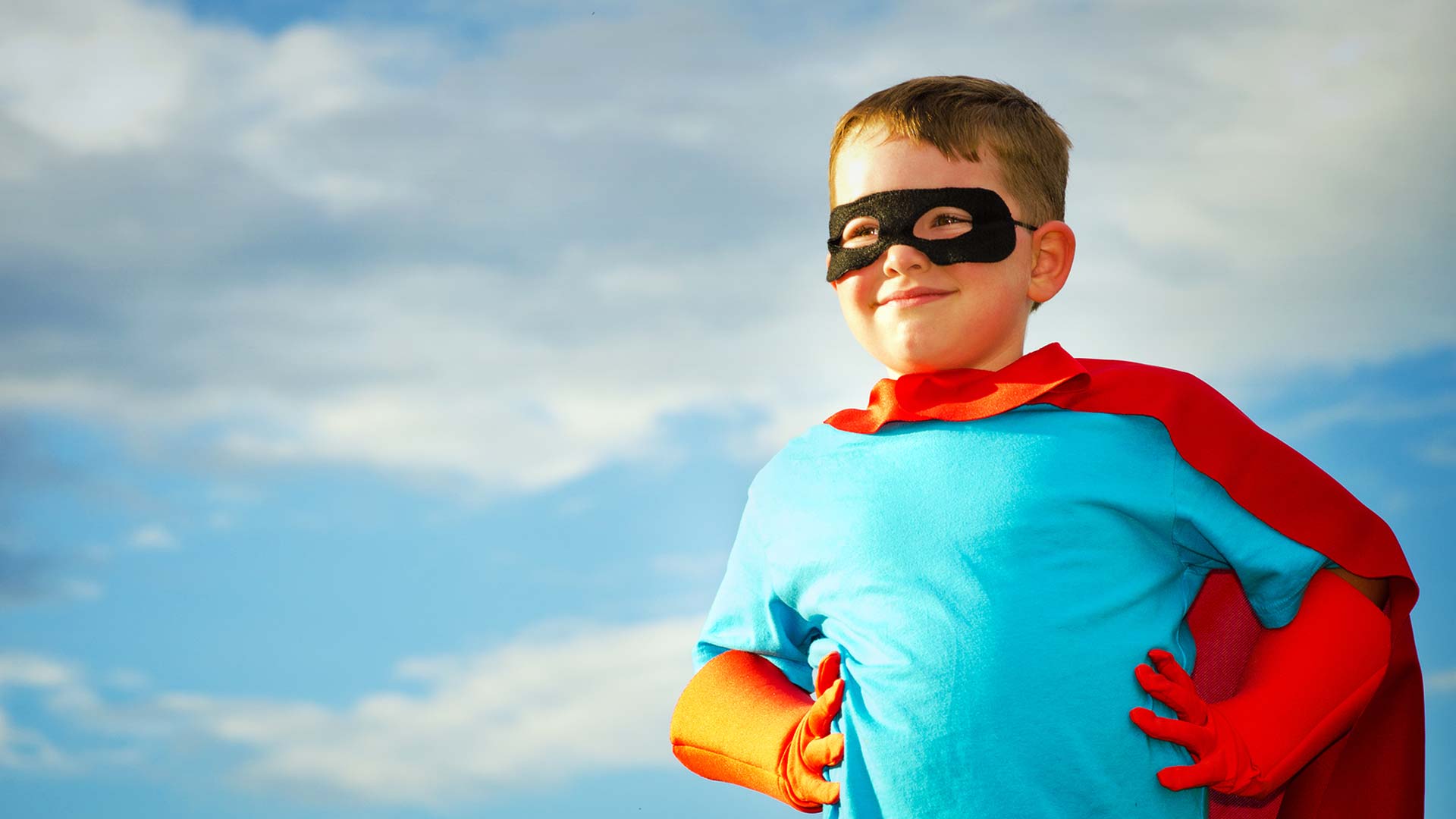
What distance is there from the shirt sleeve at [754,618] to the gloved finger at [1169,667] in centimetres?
74

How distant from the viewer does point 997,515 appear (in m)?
2.46

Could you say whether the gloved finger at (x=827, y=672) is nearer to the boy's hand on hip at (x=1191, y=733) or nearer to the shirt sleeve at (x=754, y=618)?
the shirt sleeve at (x=754, y=618)

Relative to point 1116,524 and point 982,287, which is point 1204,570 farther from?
point 982,287

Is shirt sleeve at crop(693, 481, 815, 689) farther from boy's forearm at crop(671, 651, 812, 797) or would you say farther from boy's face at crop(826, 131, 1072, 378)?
boy's face at crop(826, 131, 1072, 378)

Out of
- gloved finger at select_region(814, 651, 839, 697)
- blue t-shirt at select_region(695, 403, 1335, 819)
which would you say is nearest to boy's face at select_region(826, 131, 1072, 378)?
blue t-shirt at select_region(695, 403, 1335, 819)

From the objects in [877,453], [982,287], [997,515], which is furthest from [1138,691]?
[982,287]

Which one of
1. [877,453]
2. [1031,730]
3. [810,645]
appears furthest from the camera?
[810,645]

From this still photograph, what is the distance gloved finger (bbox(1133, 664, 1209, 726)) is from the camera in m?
2.36

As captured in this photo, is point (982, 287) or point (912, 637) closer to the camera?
point (912, 637)

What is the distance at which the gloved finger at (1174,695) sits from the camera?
236 centimetres

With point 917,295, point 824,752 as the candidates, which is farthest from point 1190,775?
point 917,295

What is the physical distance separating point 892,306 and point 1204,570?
833mm

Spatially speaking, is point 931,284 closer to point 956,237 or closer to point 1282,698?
point 956,237

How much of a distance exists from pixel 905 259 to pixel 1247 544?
87cm
